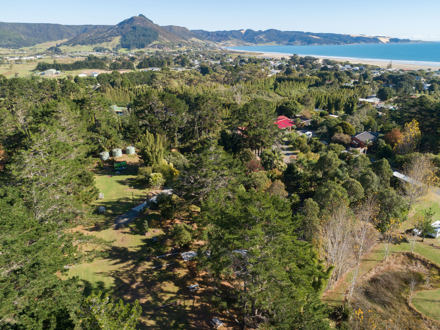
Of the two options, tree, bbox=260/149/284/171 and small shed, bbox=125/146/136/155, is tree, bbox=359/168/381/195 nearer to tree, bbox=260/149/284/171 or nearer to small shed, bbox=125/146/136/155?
tree, bbox=260/149/284/171

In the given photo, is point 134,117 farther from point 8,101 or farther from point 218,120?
point 8,101

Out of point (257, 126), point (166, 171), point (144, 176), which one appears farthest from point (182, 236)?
point (257, 126)

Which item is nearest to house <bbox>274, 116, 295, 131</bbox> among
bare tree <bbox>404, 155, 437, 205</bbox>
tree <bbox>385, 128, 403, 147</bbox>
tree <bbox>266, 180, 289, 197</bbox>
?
tree <bbox>385, 128, 403, 147</bbox>

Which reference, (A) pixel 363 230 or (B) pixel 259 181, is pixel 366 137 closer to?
(B) pixel 259 181

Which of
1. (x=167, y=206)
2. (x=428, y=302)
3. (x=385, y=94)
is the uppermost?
(x=385, y=94)

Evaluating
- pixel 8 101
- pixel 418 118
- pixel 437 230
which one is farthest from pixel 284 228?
pixel 8 101

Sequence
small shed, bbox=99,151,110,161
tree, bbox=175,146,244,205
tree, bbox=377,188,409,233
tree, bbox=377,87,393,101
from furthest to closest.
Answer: tree, bbox=377,87,393,101
small shed, bbox=99,151,110,161
tree, bbox=377,188,409,233
tree, bbox=175,146,244,205
